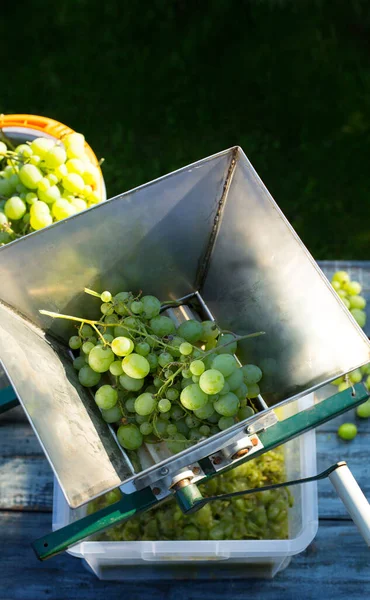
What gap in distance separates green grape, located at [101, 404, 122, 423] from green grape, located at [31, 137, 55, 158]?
0.50 metres

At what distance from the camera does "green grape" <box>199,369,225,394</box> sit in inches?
31.5

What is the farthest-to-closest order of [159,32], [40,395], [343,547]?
[159,32]
[343,547]
[40,395]

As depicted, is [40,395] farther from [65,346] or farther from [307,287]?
[307,287]

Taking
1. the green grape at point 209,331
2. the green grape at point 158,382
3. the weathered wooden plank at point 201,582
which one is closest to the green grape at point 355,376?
the weathered wooden plank at point 201,582

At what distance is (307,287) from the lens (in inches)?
32.9

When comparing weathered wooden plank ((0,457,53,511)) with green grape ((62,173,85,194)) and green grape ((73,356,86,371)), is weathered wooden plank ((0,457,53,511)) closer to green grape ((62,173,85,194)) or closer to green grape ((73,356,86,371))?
green grape ((73,356,86,371))

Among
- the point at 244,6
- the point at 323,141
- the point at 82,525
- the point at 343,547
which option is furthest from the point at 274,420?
the point at 244,6

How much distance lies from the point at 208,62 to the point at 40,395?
1645 mm

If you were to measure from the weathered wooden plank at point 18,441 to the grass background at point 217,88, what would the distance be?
91cm

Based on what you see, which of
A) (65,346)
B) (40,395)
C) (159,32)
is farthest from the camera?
(159,32)

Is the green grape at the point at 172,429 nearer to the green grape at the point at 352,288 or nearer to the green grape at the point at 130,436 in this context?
the green grape at the point at 130,436

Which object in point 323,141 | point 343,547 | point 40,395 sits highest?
point 40,395

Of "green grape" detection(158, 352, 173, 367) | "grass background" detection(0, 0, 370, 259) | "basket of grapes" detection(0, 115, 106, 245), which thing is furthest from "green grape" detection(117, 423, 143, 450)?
"grass background" detection(0, 0, 370, 259)

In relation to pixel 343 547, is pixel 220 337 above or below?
above
